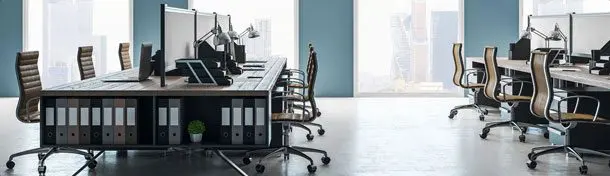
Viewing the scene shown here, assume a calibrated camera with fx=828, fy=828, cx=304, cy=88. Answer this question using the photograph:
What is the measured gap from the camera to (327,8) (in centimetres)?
1251

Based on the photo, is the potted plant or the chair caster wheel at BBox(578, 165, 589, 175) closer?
the potted plant

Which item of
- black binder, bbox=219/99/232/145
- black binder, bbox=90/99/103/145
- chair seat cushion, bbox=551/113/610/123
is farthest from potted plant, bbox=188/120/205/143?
chair seat cushion, bbox=551/113/610/123

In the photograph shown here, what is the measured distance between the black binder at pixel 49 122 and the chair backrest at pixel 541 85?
3.33 meters

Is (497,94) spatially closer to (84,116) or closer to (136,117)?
(136,117)

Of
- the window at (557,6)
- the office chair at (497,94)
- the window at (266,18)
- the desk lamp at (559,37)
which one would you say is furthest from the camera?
the window at (266,18)

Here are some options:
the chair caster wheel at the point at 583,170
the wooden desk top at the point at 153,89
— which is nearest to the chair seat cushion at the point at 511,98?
the chair caster wheel at the point at 583,170

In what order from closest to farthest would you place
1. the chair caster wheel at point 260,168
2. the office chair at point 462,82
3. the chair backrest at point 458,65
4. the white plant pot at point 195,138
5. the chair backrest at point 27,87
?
1. the white plant pot at point 195,138
2. the chair caster wheel at point 260,168
3. the chair backrest at point 27,87
4. the office chair at point 462,82
5. the chair backrest at point 458,65

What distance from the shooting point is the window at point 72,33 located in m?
12.9

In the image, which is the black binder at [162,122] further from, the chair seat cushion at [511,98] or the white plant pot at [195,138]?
the chair seat cushion at [511,98]

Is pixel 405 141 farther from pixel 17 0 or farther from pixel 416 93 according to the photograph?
pixel 17 0

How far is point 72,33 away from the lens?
1319 centimetres

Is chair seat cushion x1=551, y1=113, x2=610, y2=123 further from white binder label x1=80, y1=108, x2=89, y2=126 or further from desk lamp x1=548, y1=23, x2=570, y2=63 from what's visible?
white binder label x1=80, y1=108, x2=89, y2=126

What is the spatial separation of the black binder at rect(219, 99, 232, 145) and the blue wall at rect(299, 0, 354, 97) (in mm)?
7591

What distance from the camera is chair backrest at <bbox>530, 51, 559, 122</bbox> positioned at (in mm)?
5824
